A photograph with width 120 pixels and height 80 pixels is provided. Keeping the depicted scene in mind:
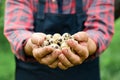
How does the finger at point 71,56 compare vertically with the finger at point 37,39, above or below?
below

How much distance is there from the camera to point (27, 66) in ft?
6.63

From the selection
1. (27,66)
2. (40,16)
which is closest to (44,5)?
(40,16)

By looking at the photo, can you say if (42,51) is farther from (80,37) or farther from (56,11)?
(56,11)

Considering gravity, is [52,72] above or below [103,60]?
above

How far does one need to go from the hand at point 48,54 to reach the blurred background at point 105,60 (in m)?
1.42

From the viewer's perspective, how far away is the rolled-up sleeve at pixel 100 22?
1.86m

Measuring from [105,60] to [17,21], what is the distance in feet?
5.37

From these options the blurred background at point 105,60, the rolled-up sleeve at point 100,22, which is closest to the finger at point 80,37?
the rolled-up sleeve at point 100,22

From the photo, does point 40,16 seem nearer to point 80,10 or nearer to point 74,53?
point 80,10

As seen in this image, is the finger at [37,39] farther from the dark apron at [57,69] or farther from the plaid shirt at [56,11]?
the dark apron at [57,69]

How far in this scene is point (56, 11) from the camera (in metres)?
1.97

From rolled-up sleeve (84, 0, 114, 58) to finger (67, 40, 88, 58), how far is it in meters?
0.17

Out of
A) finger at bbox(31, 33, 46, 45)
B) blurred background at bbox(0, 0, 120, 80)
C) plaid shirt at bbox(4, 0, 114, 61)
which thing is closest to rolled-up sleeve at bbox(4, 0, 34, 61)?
plaid shirt at bbox(4, 0, 114, 61)

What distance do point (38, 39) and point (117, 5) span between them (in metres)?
0.73
